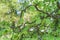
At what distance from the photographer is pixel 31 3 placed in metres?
2.08

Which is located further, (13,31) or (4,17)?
(4,17)

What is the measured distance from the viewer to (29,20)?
2.14 m

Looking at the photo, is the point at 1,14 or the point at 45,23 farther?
the point at 1,14

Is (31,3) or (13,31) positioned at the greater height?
(31,3)

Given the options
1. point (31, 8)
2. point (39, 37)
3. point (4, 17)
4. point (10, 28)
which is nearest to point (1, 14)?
point (4, 17)

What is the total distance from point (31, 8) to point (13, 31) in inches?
16.5

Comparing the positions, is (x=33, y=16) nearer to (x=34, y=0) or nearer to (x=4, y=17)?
(x=34, y=0)

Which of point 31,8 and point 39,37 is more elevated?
point 31,8

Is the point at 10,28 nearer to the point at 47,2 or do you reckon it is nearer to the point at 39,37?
the point at 39,37

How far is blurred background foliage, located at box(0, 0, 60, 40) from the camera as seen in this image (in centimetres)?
201

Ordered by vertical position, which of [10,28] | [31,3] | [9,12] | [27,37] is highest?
[31,3]

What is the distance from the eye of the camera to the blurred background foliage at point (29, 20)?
201 centimetres

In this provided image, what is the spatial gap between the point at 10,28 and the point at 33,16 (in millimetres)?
375

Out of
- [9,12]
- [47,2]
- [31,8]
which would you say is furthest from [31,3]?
[9,12]
